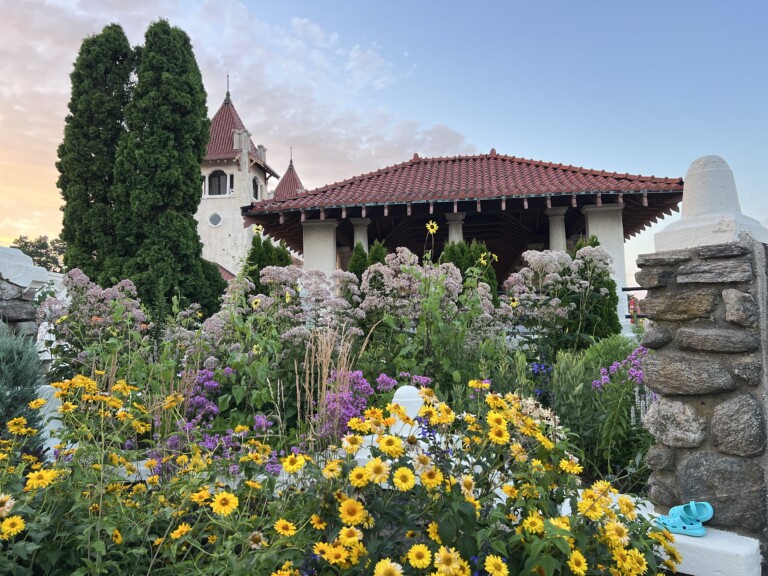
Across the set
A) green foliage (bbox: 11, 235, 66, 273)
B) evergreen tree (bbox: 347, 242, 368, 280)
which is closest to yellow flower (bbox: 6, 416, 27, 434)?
evergreen tree (bbox: 347, 242, 368, 280)

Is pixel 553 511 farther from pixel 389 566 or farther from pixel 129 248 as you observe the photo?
pixel 129 248

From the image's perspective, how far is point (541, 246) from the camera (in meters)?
15.6

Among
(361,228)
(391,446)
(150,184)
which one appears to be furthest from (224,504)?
(150,184)

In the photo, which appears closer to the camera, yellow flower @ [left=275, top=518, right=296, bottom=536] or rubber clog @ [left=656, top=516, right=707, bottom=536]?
yellow flower @ [left=275, top=518, right=296, bottom=536]

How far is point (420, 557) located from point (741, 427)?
5.72 feet

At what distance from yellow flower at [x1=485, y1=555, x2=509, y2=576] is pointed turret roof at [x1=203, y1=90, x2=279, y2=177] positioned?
2468 cm

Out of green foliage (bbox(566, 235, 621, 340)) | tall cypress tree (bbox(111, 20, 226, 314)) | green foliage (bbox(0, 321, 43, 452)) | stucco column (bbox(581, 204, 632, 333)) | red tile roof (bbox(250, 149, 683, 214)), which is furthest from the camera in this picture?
tall cypress tree (bbox(111, 20, 226, 314))

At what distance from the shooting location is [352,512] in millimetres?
1552

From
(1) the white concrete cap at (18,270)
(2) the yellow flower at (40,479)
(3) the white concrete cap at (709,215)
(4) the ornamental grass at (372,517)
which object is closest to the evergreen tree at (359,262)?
(1) the white concrete cap at (18,270)

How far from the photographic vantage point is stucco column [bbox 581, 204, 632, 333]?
11.1 metres

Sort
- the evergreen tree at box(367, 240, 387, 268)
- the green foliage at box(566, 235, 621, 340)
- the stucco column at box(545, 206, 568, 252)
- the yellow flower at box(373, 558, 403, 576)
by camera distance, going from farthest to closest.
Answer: the stucco column at box(545, 206, 568, 252) → the evergreen tree at box(367, 240, 387, 268) → the green foliage at box(566, 235, 621, 340) → the yellow flower at box(373, 558, 403, 576)

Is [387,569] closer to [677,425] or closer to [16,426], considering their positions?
[16,426]

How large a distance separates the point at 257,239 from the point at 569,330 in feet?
20.5

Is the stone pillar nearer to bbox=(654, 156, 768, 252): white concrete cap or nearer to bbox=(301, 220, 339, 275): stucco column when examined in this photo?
bbox=(654, 156, 768, 252): white concrete cap
